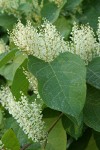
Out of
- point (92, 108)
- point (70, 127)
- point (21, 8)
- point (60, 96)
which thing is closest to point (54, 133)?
point (70, 127)

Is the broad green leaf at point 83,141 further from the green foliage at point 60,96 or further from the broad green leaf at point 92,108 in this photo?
the broad green leaf at point 92,108

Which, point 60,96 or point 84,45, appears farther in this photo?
point 84,45

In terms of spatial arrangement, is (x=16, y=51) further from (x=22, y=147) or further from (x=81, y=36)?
(x=22, y=147)

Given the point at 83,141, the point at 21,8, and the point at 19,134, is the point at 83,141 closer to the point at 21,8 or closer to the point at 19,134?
the point at 19,134

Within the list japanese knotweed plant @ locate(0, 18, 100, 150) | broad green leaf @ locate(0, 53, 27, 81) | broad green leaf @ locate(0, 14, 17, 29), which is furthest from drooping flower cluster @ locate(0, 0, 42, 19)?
japanese knotweed plant @ locate(0, 18, 100, 150)

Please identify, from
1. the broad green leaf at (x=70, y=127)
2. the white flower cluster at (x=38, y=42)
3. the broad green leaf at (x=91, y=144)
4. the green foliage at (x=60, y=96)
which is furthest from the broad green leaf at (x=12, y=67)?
the broad green leaf at (x=91, y=144)

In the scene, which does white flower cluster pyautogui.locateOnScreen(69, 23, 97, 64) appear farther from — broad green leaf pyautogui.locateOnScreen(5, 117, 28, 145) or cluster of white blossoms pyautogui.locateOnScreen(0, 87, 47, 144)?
broad green leaf pyautogui.locateOnScreen(5, 117, 28, 145)

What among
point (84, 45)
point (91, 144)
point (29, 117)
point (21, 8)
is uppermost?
point (21, 8)

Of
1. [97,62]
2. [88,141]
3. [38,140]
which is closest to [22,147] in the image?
[38,140]
